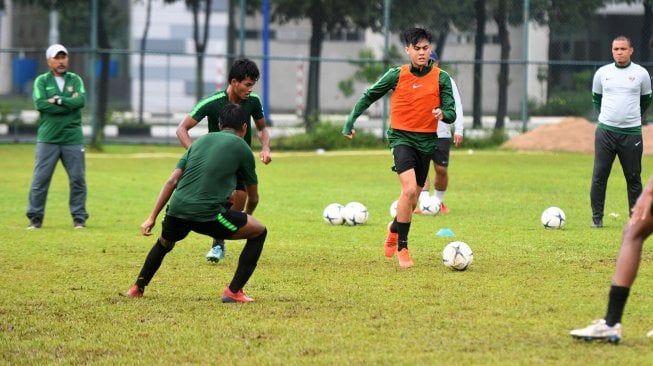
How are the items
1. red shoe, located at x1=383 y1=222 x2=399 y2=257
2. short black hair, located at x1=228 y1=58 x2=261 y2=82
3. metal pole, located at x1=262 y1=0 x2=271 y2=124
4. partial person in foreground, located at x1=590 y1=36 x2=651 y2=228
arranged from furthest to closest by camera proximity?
metal pole, located at x1=262 y1=0 x2=271 y2=124 < partial person in foreground, located at x1=590 y1=36 x2=651 y2=228 < red shoe, located at x1=383 y1=222 x2=399 y2=257 < short black hair, located at x1=228 y1=58 x2=261 y2=82

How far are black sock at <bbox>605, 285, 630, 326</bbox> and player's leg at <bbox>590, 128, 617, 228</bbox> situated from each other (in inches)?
277

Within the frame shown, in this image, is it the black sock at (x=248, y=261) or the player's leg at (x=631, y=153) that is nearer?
the black sock at (x=248, y=261)

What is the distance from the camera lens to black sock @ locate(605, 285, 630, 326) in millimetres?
7203

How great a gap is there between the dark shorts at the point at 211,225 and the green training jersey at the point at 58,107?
5.80 meters

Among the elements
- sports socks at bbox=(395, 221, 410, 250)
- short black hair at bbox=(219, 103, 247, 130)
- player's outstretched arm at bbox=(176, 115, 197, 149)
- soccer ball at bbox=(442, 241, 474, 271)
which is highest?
short black hair at bbox=(219, 103, 247, 130)

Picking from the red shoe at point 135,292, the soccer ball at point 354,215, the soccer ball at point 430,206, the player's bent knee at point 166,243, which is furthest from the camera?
the soccer ball at point 430,206

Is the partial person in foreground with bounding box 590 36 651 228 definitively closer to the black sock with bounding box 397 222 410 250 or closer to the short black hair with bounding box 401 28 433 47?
the short black hair with bounding box 401 28 433 47

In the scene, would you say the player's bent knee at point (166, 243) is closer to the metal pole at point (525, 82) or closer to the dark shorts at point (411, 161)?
the dark shorts at point (411, 161)

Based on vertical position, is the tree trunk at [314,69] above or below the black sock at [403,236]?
above

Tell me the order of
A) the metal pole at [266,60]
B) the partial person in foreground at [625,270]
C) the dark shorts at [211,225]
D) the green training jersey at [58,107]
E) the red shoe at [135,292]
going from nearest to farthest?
the partial person in foreground at [625,270]
the dark shorts at [211,225]
the red shoe at [135,292]
the green training jersey at [58,107]
the metal pole at [266,60]

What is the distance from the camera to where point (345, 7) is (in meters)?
31.0

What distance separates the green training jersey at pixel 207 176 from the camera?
880 centimetres

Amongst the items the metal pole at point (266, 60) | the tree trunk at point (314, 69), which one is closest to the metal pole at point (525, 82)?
the tree trunk at point (314, 69)

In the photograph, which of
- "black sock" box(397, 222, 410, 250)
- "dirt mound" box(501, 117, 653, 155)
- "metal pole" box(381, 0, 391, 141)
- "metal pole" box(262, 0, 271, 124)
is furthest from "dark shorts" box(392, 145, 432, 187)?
"metal pole" box(262, 0, 271, 124)
